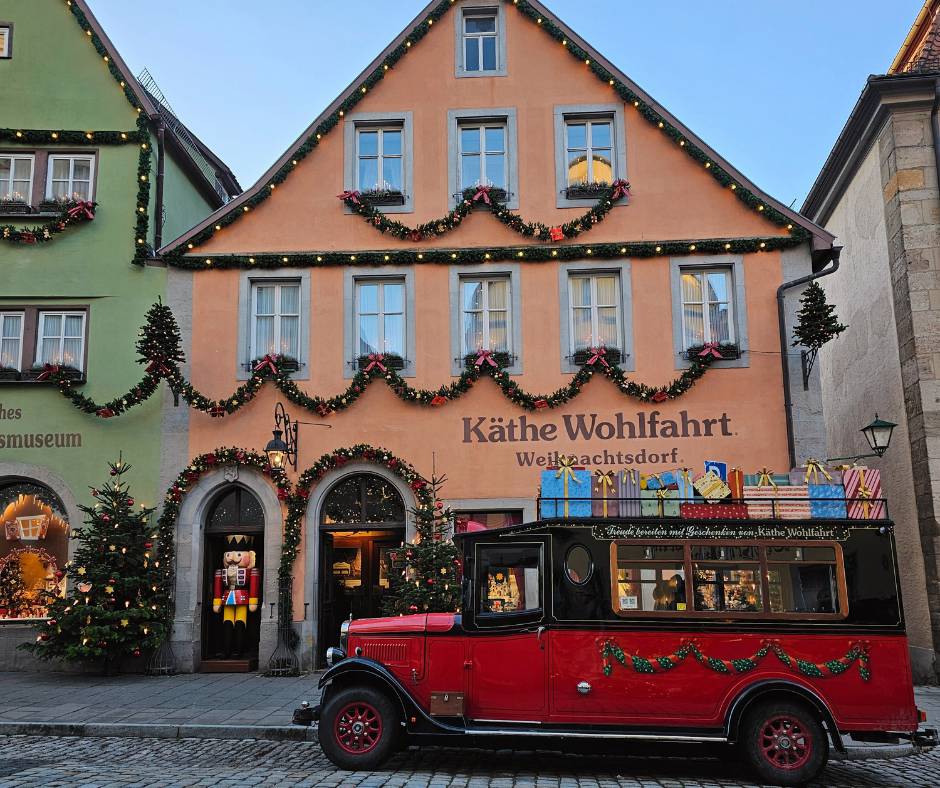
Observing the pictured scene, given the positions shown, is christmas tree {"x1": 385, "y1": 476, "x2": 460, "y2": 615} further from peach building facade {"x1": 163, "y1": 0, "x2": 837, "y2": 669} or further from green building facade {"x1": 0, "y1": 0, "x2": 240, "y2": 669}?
green building facade {"x1": 0, "y1": 0, "x2": 240, "y2": 669}

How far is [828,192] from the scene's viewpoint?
2064 cm

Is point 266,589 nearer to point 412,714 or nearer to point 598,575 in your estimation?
point 412,714

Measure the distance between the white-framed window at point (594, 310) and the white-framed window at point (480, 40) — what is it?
455cm

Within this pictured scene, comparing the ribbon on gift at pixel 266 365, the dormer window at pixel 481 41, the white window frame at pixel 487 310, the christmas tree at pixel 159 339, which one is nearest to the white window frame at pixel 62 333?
the christmas tree at pixel 159 339

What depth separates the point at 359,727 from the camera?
9242 mm

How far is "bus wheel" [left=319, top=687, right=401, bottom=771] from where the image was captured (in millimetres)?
9156

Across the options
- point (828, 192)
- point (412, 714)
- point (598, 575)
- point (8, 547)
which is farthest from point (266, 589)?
point (828, 192)

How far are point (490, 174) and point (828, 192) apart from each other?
27.3 feet

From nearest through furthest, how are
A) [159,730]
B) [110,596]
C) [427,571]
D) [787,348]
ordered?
[159,730] < [427,571] < [110,596] < [787,348]

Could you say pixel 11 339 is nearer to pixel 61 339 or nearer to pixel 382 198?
pixel 61 339

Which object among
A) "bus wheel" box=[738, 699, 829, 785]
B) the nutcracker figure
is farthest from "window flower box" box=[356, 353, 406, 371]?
"bus wheel" box=[738, 699, 829, 785]

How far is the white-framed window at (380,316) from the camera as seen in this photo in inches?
664

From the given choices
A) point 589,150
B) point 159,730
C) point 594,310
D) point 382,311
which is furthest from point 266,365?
point 589,150

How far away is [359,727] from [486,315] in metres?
9.12
